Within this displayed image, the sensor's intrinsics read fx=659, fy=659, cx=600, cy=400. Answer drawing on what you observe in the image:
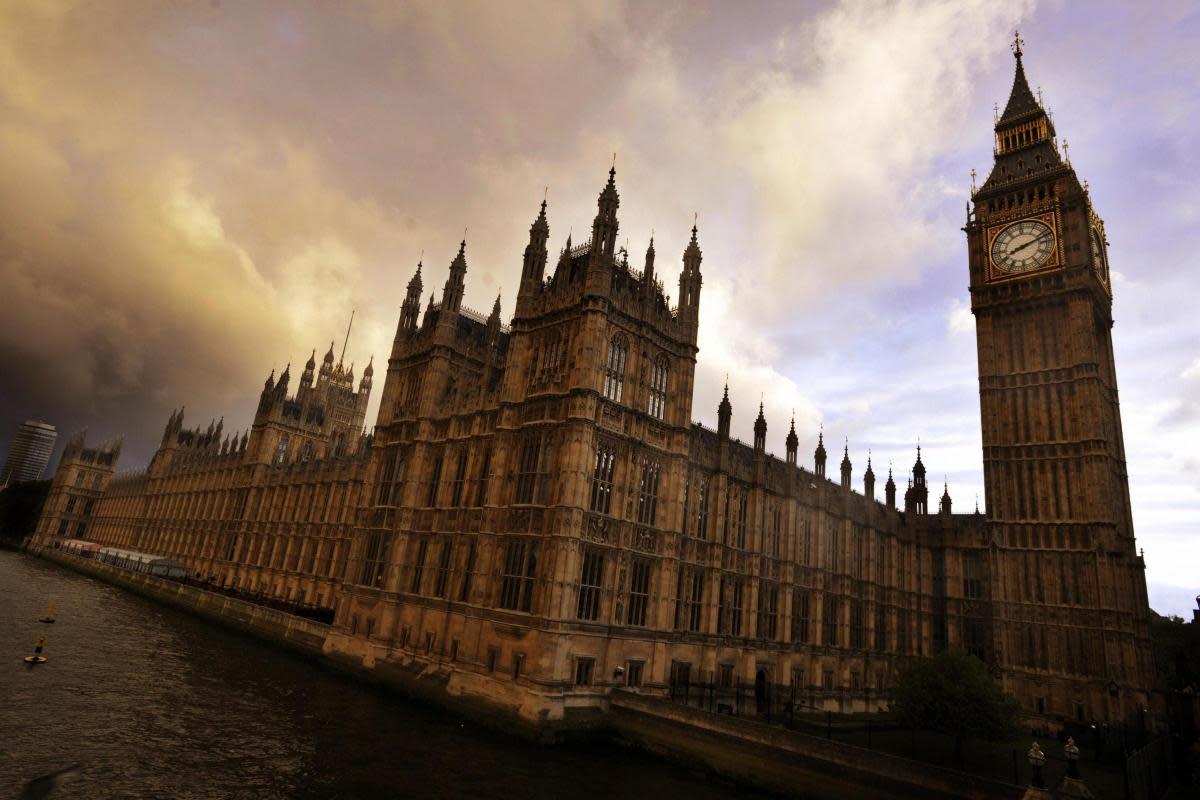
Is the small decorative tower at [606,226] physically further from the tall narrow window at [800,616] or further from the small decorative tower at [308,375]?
the small decorative tower at [308,375]

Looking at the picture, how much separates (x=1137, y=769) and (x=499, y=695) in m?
28.4

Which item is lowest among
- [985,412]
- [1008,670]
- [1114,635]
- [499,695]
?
[499,695]

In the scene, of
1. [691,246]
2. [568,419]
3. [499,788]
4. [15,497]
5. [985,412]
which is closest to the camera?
[499,788]

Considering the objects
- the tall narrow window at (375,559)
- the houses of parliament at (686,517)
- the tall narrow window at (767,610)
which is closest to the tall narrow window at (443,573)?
the houses of parliament at (686,517)

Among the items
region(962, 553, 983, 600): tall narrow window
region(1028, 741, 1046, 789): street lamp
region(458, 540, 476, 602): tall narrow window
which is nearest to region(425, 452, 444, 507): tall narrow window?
region(458, 540, 476, 602): tall narrow window

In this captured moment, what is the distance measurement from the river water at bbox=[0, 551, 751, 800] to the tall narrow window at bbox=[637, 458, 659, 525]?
1259cm

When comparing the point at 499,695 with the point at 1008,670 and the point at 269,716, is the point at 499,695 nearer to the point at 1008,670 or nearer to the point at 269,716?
the point at 269,716

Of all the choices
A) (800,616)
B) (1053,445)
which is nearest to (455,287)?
(800,616)

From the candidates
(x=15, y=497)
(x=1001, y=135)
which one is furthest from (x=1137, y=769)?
(x=15, y=497)

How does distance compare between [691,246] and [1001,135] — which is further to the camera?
[1001,135]

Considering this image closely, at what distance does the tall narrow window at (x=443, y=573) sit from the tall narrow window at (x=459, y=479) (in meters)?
2.65

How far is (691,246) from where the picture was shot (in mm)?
45594

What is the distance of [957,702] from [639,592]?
16898mm

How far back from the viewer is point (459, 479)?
147ft
